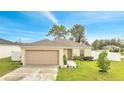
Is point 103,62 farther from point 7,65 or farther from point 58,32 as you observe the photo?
point 7,65

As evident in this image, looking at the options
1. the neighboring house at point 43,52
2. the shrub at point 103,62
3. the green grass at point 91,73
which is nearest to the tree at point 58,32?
the neighboring house at point 43,52

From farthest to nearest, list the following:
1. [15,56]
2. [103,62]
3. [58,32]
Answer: [15,56] < [58,32] < [103,62]

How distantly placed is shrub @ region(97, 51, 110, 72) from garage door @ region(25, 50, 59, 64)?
9.86 ft

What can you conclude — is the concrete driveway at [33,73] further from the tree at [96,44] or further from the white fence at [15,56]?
the tree at [96,44]

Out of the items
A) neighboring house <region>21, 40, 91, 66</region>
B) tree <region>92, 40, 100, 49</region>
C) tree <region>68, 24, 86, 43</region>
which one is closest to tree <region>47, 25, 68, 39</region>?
tree <region>68, 24, 86, 43</region>

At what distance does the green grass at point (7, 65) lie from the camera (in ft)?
40.1

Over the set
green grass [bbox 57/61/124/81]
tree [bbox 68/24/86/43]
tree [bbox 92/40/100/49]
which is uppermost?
tree [bbox 68/24/86/43]

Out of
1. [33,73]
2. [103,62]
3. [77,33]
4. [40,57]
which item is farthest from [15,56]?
[103,62]

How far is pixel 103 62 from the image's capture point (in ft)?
39.4

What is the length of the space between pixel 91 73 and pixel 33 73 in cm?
297

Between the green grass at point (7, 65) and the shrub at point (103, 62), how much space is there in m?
4.73

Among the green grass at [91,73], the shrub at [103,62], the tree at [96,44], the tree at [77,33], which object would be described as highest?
the tree at [77,33]

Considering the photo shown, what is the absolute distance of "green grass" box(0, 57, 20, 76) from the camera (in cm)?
1223

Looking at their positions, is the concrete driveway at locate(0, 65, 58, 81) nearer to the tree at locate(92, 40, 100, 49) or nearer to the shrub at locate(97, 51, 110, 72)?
the shrub at locate(97, 51, 110, 72)
